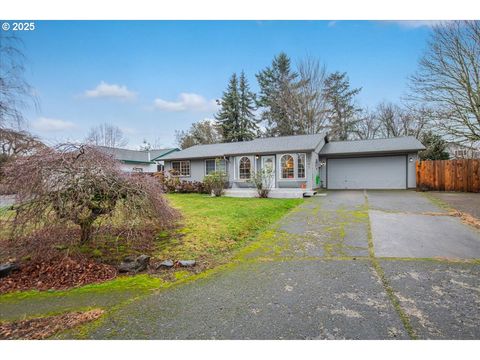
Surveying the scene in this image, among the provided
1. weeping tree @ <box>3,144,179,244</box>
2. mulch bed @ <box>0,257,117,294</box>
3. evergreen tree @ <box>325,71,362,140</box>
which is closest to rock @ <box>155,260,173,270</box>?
mulch bed @ <box>0,257,117,294</box>

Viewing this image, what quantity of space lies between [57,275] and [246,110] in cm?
3110

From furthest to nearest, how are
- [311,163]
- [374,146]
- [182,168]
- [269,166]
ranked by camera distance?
[182,168] < [374,146] < [269,166] < [311,163]

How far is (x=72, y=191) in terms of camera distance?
383cm

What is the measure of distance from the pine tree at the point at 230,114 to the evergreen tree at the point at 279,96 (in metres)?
3.23

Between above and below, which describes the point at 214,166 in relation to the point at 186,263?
above

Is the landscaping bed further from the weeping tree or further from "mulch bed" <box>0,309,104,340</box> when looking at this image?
"mulch bed" <box>0,309,104,340</box>

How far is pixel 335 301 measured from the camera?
269 centimetres

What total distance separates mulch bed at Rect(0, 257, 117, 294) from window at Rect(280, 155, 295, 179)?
11296 millimetres

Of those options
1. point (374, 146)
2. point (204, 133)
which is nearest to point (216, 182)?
point (374, 146)

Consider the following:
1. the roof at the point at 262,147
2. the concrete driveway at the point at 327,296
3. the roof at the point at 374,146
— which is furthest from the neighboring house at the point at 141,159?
the concrete driveway at the point at 327,296

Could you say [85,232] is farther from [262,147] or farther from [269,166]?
[262,147]

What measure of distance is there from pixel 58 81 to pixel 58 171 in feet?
12.2

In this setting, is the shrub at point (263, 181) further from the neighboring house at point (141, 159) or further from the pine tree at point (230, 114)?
the pine tree at point (230, 114)

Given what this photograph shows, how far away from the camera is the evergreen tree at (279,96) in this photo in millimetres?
26978
